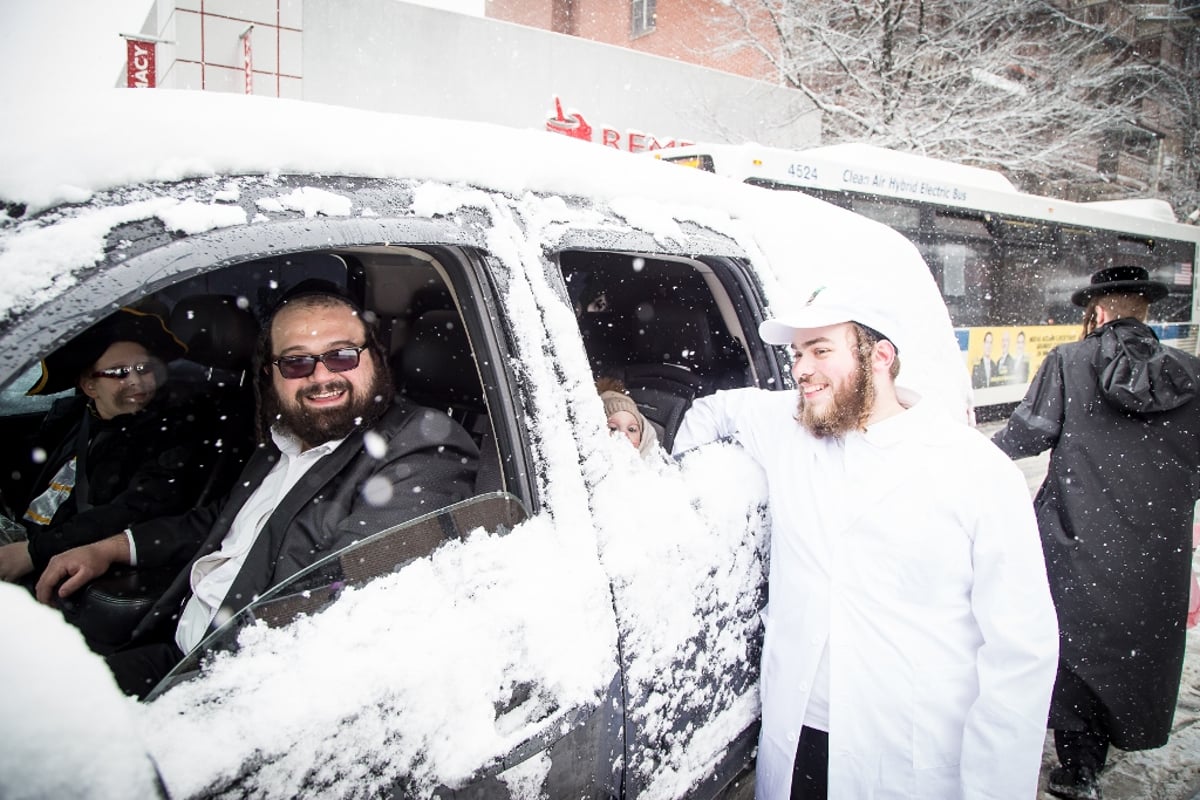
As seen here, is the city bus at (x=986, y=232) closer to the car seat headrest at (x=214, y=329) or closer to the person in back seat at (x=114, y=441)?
the car seat headrest at (x=214, y=329)

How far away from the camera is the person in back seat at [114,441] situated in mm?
2221

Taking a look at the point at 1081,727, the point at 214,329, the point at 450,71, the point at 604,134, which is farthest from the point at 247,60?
the point at 1081,727

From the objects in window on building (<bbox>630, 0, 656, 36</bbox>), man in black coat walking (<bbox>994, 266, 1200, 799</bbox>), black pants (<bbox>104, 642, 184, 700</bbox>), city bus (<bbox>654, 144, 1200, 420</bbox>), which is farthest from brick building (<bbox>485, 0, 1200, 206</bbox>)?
black pants (<bbox>104, 642, 184, 700</bbox>)

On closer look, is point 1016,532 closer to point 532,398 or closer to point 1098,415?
point 532,398

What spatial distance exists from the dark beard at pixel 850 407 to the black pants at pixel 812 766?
0.77 m

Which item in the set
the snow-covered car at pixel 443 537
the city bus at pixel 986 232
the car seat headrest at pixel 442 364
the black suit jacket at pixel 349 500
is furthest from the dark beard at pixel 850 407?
the city bus at pixel 986 232

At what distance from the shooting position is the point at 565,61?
12.5 meters

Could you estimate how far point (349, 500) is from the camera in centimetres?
165

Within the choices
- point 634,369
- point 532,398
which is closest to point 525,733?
point 532,398

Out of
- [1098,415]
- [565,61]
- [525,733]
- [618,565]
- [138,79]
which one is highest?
[565,61]

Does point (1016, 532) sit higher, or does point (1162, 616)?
point (1016, 532)

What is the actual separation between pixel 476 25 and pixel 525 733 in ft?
41.0

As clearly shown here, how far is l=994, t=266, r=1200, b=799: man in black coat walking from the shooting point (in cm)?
265

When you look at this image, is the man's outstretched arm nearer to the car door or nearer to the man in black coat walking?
the car door
